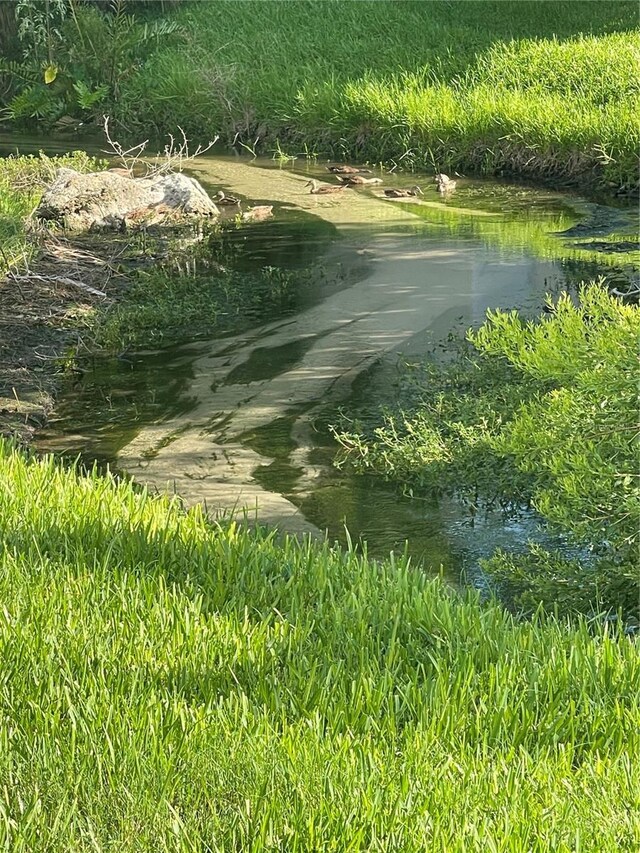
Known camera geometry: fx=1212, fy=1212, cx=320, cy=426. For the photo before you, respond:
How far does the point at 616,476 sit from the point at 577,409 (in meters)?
0.42

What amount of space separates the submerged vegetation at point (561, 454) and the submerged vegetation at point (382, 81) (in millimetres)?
6455

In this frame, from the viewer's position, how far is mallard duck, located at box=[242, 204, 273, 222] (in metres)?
11.5

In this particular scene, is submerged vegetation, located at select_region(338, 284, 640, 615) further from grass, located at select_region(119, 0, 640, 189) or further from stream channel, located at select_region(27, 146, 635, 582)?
grass, located at select_region(119, 0, 640, 189)

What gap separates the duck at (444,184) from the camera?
12.2 metres

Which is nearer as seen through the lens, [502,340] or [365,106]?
[502,340]

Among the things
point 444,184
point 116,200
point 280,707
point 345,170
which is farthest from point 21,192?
point 280,707

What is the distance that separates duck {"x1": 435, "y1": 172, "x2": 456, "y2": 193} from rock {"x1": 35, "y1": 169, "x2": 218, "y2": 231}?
2.27m

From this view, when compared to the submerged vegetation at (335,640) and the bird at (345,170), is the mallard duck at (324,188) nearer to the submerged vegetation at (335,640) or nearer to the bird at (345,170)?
the bird at (345,170)

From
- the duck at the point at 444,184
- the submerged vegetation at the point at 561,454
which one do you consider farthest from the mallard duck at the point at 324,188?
the submerged vegetation at the point at 561,454

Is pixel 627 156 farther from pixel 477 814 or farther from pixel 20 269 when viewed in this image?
pixel 477 814

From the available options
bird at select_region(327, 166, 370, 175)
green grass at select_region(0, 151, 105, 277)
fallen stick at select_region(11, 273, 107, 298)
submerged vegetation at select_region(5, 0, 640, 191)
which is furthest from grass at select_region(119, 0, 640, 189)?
fallen stick at select_region(11, 273, 107, 298)

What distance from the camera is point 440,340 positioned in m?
7.57

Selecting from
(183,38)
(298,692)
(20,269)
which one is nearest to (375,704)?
(298,692)

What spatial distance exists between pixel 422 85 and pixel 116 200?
195 inches
